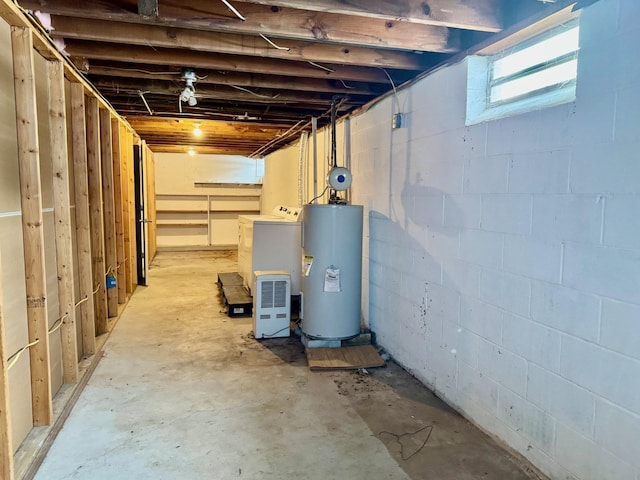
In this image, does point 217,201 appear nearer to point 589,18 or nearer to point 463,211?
point 463,211

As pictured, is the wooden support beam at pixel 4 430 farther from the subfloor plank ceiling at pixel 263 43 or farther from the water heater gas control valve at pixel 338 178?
the water heater gas control valve at pixel 338 178

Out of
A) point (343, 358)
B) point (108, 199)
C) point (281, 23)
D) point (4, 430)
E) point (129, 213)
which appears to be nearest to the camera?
point (4, 430)

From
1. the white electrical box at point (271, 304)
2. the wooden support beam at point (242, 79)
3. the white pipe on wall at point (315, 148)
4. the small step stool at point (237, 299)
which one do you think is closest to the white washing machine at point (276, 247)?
the small step stool at point (237, 299)

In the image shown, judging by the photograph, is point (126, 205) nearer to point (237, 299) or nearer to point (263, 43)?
point (237, 299)

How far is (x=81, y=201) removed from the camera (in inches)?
123

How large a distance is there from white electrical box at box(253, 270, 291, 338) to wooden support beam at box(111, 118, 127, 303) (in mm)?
1770

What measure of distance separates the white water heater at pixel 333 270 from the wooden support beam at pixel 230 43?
3.79ft

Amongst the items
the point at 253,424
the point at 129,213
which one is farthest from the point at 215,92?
the point at 253,424

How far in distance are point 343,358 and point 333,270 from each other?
70 centimetres

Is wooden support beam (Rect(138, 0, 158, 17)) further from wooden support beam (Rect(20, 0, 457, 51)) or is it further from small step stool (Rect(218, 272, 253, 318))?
small step stool (Rect(218, 272, 253, 318))

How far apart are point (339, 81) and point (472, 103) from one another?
1.48 meters

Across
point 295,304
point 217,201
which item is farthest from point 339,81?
point 217,201

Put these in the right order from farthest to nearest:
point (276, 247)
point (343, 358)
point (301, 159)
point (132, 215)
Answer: point (301, 159)
point (132, 215)
point (276, 247)
point (343, 358)

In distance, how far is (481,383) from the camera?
2.37 meters
